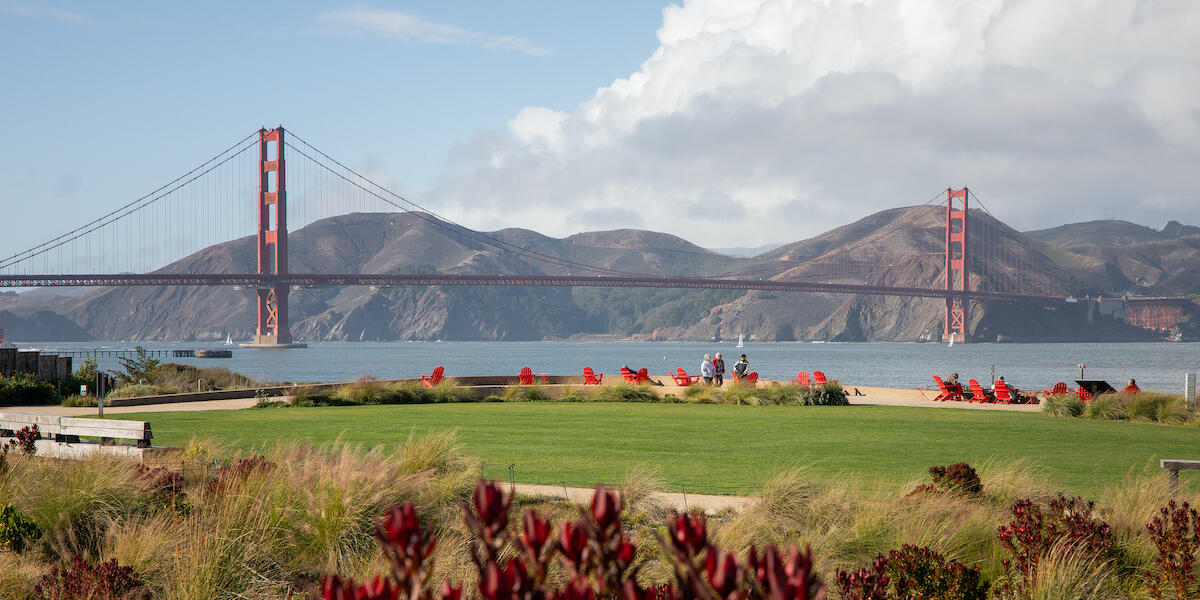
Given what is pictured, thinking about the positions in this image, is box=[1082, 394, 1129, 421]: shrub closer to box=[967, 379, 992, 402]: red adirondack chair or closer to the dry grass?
box=[967, 379, 992, 402]: red adirondack chair

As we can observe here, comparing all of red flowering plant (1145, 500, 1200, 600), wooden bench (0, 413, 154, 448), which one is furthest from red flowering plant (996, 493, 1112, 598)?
wooden bench (0, 413, 154, 448)

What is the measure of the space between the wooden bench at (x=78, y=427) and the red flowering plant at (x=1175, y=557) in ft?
27.9

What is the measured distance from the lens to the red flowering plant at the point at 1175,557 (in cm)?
629

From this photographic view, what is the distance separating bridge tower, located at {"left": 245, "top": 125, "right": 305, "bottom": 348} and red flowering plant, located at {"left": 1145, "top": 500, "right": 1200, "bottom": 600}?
264ft

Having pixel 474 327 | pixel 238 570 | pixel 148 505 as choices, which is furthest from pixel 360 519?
pixel 474 327

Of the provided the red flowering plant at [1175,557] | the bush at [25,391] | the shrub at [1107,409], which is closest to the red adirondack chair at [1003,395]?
the shrub at [1107,409]

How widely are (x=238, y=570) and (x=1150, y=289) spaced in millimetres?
193882

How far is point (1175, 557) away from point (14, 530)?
772 cm

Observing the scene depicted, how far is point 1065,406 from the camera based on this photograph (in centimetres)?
2019

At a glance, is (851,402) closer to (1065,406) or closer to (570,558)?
(1065,406)

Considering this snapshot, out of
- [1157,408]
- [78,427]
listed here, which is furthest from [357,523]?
[1157,408]

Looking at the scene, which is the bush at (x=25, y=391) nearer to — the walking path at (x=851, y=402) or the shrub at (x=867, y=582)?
the walking path at (x=851, y=402)

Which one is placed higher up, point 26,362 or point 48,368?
point 26,362

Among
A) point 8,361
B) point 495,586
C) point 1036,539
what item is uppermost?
point 495,586
